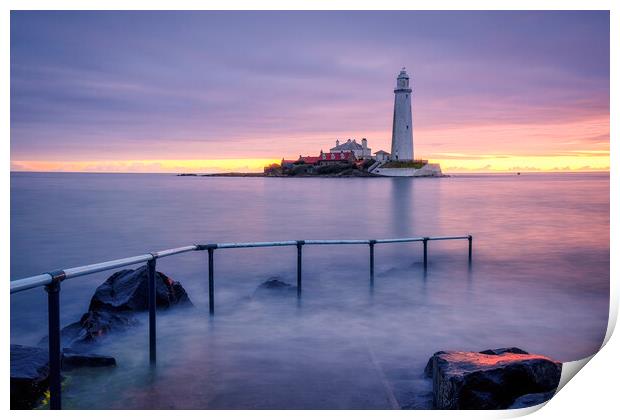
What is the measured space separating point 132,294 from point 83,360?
1.69 metres

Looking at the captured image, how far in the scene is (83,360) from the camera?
13.1ft

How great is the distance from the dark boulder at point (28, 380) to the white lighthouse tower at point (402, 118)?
2406 inches

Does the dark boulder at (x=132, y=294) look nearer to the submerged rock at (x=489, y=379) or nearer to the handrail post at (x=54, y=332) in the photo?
the handrail post at (x=54, y=332)

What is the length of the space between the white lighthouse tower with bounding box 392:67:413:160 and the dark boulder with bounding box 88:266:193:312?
58837mm

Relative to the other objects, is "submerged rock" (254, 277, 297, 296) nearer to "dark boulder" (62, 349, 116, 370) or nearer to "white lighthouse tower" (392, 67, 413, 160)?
"dark boulder" (62, 349, 116, 370)

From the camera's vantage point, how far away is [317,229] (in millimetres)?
16922

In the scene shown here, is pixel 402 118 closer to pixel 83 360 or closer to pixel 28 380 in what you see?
pixel 83 360

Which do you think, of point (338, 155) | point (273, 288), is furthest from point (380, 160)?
point (273, 288)

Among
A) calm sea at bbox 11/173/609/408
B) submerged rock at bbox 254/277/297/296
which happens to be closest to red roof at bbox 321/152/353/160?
calm sea at bbox 11/173/609/408
